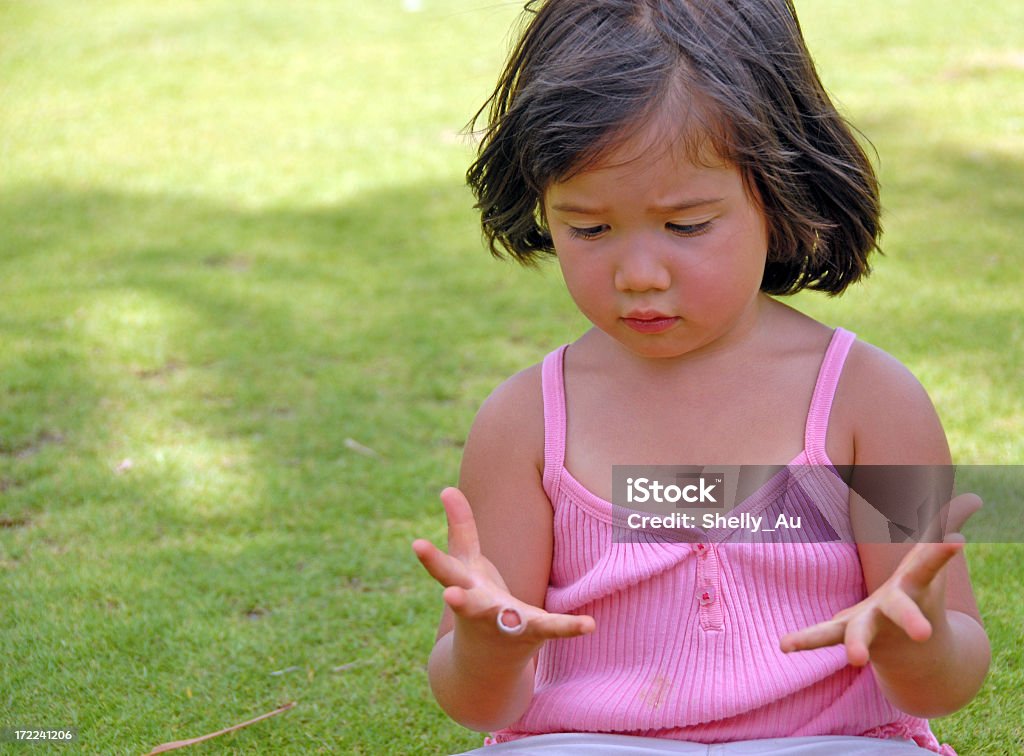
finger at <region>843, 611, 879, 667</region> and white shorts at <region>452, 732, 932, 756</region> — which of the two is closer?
finger at <region>843, 611, 879, 667</region>

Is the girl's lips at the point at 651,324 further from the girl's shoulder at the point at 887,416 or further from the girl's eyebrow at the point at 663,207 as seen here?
the girl's shoulder at the point at 887,416

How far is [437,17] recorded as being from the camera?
8.12 meters

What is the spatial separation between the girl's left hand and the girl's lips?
0.38 meters

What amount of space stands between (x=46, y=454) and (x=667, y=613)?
193cm

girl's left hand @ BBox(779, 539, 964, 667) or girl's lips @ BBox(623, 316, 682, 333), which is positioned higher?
girl's lips @ BBox(623, 316, 682, 333)

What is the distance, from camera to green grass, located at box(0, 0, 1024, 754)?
85.0 inches

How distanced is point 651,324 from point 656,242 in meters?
0.10

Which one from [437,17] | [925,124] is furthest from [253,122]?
[925,124]

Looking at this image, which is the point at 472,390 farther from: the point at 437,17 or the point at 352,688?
the point at 437,17

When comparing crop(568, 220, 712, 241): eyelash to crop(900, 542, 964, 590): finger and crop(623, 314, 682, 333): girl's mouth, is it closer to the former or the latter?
crop(623, 314, 682, 333): girl's mouth

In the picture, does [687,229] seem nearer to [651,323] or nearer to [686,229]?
[686,229]

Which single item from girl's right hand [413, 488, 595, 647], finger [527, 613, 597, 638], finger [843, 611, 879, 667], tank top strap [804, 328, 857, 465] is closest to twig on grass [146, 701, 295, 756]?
girl's right hand [413, 488, 595, 647]

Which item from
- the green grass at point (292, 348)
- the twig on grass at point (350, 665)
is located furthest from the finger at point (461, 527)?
the twig on grass at point (350, 665)

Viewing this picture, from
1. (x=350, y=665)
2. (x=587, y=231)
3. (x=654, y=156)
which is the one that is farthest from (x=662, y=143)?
(x=350, y=665)
